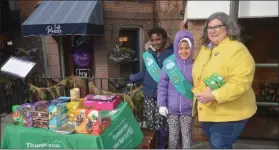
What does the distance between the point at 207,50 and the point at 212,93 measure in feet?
1.49

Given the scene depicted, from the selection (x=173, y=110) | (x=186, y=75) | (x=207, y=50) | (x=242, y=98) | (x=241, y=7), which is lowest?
(x=173, y=110)

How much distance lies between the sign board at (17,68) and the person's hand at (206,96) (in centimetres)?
268

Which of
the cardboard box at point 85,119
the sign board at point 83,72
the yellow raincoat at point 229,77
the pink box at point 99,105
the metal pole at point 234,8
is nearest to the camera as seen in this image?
the yellow raincoat at point 229,77

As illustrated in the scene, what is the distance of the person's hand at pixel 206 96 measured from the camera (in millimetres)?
2104

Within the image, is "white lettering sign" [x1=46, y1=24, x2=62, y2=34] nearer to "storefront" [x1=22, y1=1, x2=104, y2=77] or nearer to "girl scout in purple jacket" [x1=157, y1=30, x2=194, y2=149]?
"storefront" [x1=22, y1=1, x2=104, y2=77]

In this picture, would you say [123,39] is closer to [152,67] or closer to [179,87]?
[152,67]

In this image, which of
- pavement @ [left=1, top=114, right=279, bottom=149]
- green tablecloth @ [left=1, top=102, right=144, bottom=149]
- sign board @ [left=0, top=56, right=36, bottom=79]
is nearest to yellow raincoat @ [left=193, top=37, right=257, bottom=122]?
green tablecloth @ [left=1, top=102, right=144, bottom=149]

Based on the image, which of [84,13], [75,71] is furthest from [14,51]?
[84,13]

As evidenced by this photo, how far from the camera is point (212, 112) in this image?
2.22 m

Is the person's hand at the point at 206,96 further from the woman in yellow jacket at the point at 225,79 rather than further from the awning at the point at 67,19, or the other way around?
the awning at the point at 67,19

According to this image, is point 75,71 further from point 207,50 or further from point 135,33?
point 207,50

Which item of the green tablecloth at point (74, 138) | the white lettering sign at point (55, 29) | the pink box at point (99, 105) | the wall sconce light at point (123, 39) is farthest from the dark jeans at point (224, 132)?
the wall sconce light at point (123, 39)

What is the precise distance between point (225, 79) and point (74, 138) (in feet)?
4.82

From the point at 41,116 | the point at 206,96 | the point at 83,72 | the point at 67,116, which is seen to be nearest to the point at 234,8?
the point at 206,96
